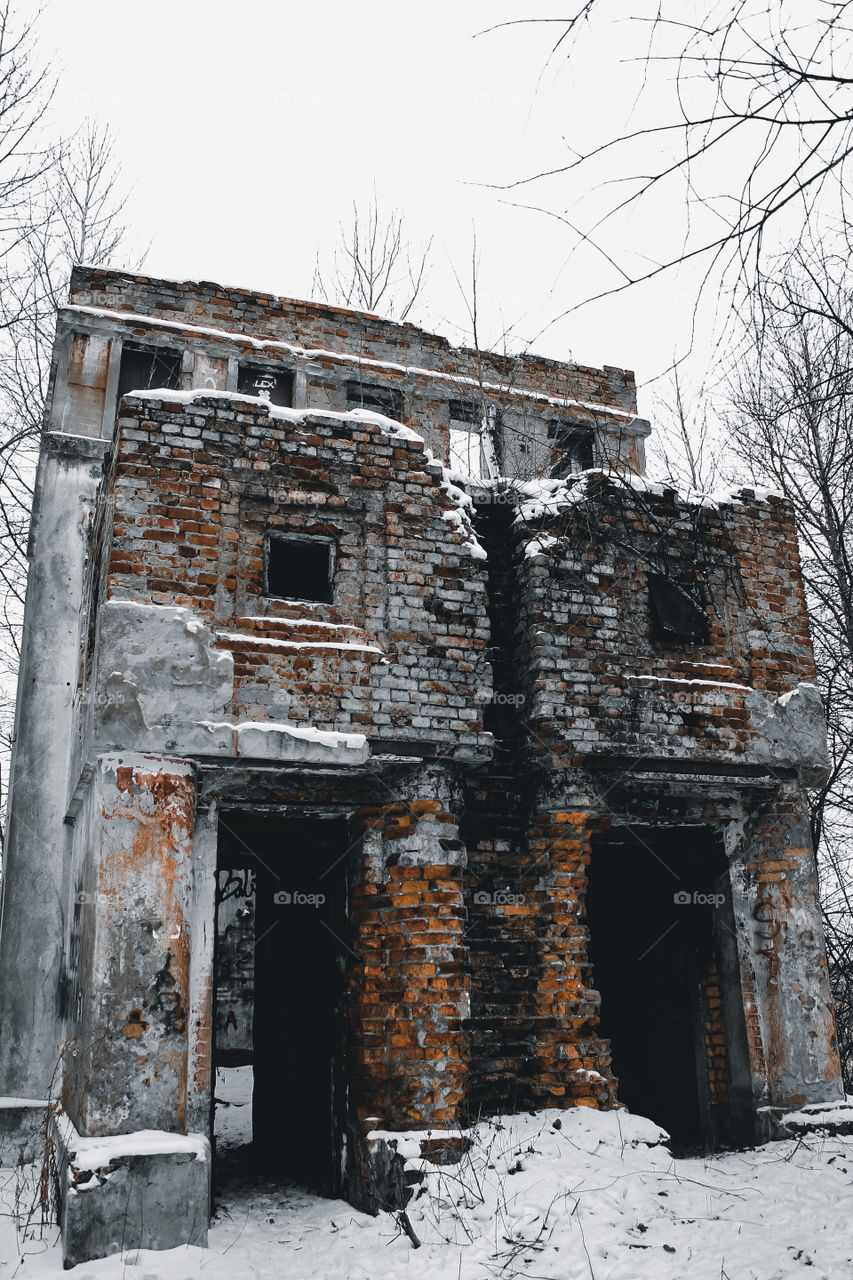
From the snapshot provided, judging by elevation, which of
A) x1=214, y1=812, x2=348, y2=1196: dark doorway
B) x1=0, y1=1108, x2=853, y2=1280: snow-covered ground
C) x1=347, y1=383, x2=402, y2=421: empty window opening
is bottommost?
x1=0, y1=1108, x2=853, y2=1280: snow-covered ground

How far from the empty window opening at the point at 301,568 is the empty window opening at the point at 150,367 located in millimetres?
5207

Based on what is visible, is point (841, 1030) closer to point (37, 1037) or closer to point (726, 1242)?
point (726, 1242)

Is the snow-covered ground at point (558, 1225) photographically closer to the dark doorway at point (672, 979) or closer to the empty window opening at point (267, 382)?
the dark doorway at point (672, 979)

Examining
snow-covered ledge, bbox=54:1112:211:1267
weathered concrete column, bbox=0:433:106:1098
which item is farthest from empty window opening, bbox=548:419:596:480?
snow-covered ledge, bbox=54:1112:211:1267

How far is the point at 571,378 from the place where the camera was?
14711 mm

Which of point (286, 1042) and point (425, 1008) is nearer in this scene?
point (425, 1008)

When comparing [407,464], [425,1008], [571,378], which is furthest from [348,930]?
[571,378]

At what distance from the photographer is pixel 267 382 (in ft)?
39.9

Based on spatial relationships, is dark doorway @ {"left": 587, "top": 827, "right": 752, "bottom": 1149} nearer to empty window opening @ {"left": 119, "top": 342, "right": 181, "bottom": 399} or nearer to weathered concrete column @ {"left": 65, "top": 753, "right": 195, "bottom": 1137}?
weathered concrete column @ {"left": 65, "top": 753, "right": 195, "bottom": 1137}

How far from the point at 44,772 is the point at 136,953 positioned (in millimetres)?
3658

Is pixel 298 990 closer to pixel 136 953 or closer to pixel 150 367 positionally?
pixel 136 953

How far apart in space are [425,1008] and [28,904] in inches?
164

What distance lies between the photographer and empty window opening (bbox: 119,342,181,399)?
1132 cm

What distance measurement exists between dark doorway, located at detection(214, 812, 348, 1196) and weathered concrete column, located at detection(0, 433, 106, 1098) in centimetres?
160
